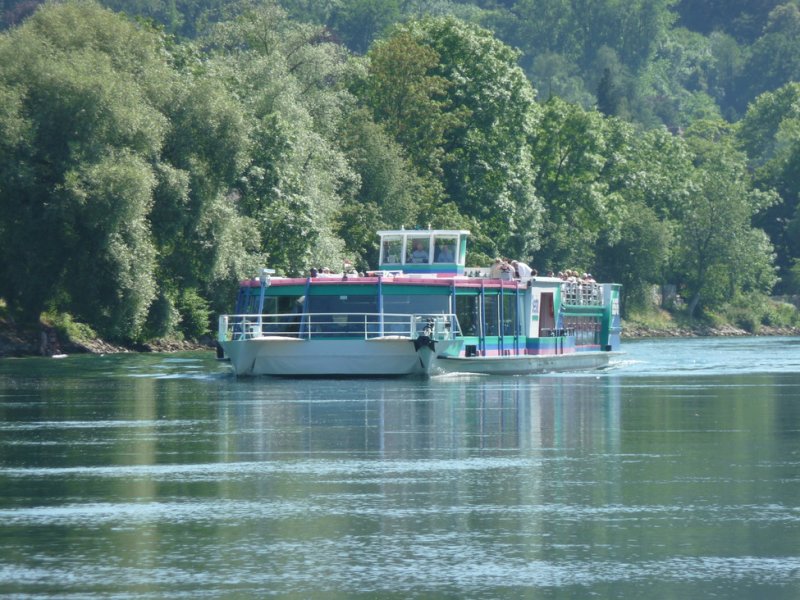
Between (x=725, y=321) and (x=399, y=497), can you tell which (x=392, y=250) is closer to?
(x=399, y=497)

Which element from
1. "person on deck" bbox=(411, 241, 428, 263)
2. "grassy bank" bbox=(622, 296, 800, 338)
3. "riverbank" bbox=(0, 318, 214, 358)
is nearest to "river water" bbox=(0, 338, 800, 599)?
"person on deck" bbox=(411, 241, 428, 263)

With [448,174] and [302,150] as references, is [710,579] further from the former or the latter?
[448,174]

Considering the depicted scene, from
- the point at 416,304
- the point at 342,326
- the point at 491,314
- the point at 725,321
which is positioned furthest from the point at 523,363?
the point at 725,321

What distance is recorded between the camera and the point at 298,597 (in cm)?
1775

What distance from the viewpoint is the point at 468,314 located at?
59.5 meters

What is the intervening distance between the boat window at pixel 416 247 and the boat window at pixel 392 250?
0.31 m

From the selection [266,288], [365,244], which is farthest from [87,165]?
[365,244]

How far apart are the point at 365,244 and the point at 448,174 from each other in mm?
13064

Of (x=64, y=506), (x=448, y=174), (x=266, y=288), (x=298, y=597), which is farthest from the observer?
(x=448, y=174)

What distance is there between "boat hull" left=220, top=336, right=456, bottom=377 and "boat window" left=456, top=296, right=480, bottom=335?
3.83 metres

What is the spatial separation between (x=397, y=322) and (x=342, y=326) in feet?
6.42

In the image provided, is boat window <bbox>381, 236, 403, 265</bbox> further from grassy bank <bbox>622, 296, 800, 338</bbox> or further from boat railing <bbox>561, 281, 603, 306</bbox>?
Answer: grassy bank <bbox>622, 296, 800, 338</bbox>

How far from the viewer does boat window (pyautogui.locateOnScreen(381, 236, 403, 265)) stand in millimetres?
64375

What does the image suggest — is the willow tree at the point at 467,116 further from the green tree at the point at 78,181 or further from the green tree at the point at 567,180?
the green tree at the point at 78,181
